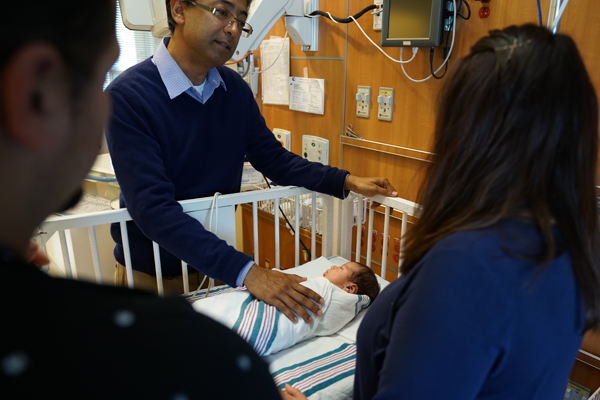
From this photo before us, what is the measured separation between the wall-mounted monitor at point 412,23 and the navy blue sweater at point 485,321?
5.14ft

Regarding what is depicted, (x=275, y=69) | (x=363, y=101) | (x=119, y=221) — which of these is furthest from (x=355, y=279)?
(x=275, y=69)

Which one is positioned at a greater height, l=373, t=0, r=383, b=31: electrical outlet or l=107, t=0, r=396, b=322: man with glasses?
l=373, t=0, r=383, b=31: electrical outlet

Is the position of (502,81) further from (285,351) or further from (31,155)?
(285,351)

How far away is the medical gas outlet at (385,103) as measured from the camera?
235 cm

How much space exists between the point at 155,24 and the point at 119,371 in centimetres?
184

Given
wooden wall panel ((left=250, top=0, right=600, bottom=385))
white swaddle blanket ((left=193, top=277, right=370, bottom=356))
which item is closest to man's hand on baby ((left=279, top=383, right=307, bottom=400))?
white swaddle blanket ((left=193, top=277, right=370, bottom=356))

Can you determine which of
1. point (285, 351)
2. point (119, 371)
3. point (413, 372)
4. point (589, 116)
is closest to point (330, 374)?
point (285, 351)

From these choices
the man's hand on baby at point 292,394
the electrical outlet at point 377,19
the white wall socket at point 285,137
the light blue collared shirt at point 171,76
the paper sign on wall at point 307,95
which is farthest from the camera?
the white wall socket at point 285,137

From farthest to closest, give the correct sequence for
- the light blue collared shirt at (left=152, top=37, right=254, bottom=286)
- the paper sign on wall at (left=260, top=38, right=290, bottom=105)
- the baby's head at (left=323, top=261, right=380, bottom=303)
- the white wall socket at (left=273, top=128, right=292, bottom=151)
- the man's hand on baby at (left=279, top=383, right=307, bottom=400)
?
the white wall socket at (left=273, top=128, right=292, bottom=151) → the paper sign on wall at (left=260, top=38, right=290, bottom=105) → the baby's head at (left=323, top=261, right=380, bottom=303) → the light blue collared shirt at (left=152, top=37, right=254, bottom=286) → the man's hand on baby at (left=279, top=383, right=307, bottom=400)

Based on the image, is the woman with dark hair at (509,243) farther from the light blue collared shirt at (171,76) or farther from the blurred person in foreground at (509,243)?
the light blue collared shirt at (171,76)

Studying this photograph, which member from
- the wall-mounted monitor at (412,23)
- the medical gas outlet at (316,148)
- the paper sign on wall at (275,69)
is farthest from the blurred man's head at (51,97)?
the paper sign on wall at (275,69)

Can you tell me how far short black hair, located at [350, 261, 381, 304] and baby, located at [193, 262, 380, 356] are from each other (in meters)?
0.03

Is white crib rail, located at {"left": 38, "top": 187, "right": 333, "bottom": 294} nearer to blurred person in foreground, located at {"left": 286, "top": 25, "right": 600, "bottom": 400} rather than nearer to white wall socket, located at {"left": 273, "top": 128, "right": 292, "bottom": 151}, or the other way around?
blurred person in foreground, located at {"left": 286, "top": 25, "right": 600, "bottom": 400}

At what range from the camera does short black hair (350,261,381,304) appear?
173cm
